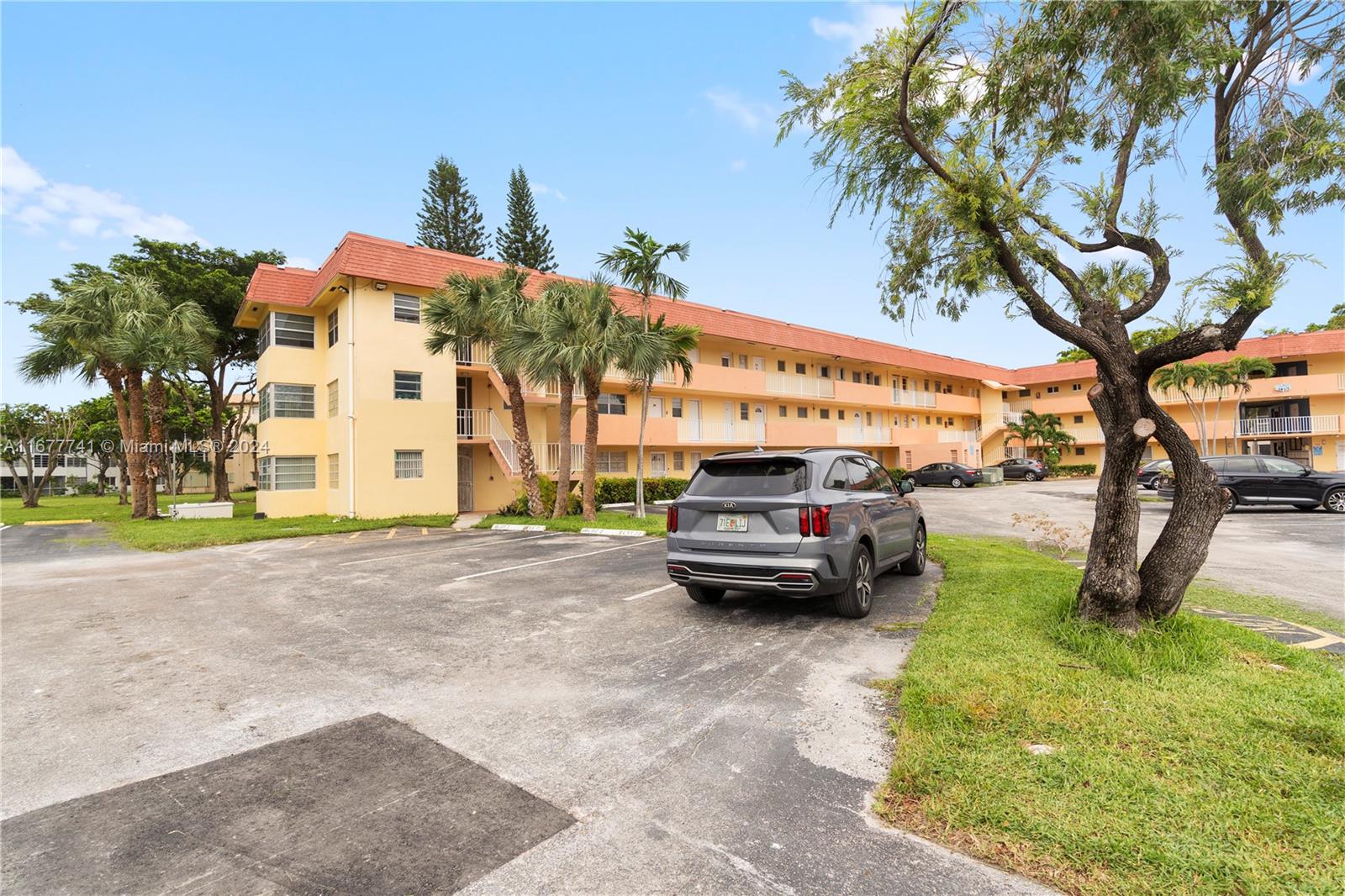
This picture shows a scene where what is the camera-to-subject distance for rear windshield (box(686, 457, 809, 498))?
6.33 metres

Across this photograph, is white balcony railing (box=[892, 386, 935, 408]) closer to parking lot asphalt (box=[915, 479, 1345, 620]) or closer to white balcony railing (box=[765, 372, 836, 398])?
white balcony railing (box=[765, 372, 836, 398])

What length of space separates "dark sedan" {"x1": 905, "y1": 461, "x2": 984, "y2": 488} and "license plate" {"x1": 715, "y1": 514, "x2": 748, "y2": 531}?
30.3m

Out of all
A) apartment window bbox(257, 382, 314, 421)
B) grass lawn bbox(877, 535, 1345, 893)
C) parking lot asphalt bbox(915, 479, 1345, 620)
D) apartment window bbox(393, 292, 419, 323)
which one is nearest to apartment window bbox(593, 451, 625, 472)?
apartment window bbox(393, 292, 419, 323)

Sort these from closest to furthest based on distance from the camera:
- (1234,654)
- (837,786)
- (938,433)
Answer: (837,786)
(1234,654)
(938,433)

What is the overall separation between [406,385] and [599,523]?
8918 millimetres

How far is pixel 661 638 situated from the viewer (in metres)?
6.01

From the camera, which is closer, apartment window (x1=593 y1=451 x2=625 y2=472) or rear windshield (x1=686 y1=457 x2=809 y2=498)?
rear windshield (x1=686 y1=457 x2=809 y2=498)

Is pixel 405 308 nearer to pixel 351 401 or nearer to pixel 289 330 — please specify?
pixel 351 401

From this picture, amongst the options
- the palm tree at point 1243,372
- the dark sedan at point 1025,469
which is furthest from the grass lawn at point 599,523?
the palm tree at point 1243,372

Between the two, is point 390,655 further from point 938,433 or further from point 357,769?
point 938,433

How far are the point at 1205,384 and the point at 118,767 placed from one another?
135ft

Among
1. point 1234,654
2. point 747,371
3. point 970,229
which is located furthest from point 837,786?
point 747,371

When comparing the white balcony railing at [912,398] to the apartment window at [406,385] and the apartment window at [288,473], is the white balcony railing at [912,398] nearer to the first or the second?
the apartment window at [406,385]

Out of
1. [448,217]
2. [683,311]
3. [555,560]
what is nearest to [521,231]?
[448,217]
